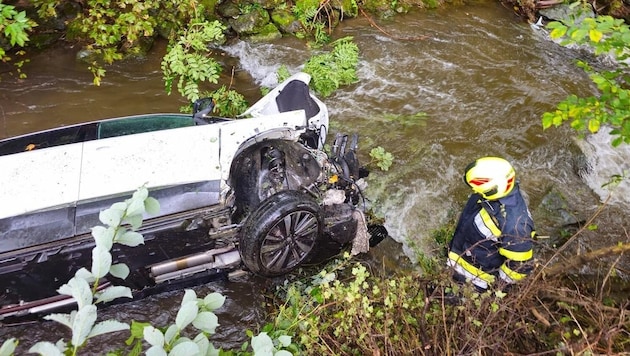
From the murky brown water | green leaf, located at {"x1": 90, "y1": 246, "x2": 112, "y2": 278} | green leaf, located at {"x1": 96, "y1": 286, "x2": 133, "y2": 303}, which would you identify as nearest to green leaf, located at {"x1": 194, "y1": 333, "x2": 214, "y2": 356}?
green leaf, located at {"x1": 96, "y1": 286, "x2": 133, "y2": 303}

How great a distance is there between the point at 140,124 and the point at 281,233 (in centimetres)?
187

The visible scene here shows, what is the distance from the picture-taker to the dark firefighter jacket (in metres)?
3.59

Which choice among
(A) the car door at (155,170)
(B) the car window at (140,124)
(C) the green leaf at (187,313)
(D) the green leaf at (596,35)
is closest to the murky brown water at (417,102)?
(A) the car door at (155,170)

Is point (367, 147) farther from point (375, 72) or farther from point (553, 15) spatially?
point (553, 15)

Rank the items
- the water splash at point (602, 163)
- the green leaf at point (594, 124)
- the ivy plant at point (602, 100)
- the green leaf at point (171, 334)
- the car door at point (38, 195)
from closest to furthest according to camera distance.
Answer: the green leaf at point (171, 334) < the ivy plant at point (602, 100) < the green leaf at point (594, 124) < the car door at point (38, 195) < the water splash at point (602, 163)

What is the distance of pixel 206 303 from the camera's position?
1.69m

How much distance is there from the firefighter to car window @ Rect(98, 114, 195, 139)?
9.29ft

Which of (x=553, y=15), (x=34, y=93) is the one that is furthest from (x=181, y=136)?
(x=553, y=15)

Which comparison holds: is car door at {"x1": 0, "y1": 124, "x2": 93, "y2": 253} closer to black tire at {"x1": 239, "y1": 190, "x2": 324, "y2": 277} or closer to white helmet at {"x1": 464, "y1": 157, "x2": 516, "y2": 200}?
black tire at {"x1": 239, "y1": 190, "x2": 324, "y2": 277}

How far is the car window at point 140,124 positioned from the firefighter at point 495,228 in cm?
283

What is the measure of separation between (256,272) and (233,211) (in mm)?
615

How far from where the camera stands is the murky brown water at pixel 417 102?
5.86 metres

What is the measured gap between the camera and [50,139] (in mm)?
4305

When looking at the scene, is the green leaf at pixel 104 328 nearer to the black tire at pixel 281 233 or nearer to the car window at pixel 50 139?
the black tire at pixel 281 233
